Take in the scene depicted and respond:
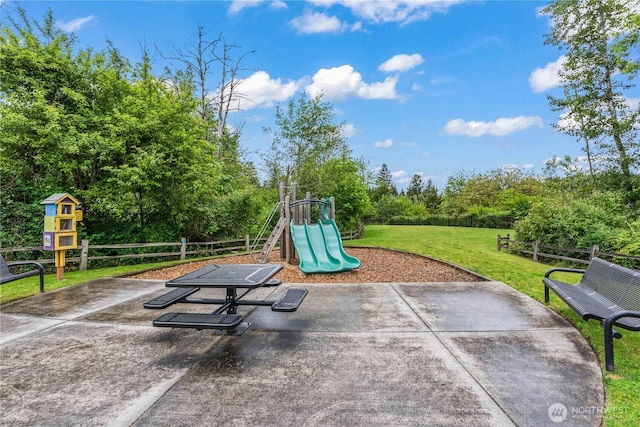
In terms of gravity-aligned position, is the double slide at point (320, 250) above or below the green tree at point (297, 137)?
below

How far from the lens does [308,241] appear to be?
7.77 meters

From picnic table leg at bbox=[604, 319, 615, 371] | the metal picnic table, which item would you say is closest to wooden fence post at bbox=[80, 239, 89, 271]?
the metal picnic table

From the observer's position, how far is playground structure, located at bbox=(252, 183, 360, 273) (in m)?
7.49

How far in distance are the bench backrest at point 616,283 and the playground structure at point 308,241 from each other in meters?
4.42

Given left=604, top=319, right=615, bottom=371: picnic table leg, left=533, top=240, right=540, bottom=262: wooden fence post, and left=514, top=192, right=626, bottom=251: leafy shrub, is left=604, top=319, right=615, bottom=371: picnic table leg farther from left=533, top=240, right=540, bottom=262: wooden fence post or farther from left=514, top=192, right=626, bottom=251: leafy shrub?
left=533, top=240, right=540, bottom=262: wooden fence post

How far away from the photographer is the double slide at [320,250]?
7.39 m

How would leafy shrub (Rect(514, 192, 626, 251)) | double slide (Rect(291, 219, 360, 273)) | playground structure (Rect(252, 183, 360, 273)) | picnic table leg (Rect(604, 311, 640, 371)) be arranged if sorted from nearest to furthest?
1. picnic table leg (Rect(604, 311, 640, 371))
2. double slide (Rect(291, 219, 360, 273))
3. playground structure (Rect(252, 183, 360, 273))
4. leafy shrub (Rect(514, 192, 626, 251))

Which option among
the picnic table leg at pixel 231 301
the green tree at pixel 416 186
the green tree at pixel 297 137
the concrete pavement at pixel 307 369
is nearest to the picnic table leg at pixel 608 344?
the concrete pavement at pixel 307 369

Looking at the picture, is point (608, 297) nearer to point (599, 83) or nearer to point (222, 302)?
point (222, 302)

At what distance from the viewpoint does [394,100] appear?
16578 mm

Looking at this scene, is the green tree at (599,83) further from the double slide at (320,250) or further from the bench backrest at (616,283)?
the double slide at (320,250)

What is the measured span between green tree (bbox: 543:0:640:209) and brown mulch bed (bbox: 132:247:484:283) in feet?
34.5

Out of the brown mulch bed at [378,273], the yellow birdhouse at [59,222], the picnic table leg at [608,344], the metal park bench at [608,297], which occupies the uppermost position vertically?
the yellow birdhouse at [59,222]

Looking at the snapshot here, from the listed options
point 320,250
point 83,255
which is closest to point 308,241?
point 320,250
